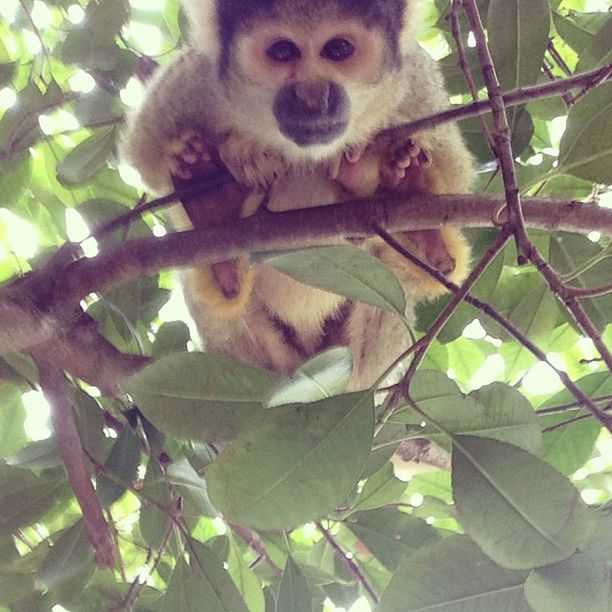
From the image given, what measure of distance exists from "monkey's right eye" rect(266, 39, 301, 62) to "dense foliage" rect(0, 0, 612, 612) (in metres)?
0.37

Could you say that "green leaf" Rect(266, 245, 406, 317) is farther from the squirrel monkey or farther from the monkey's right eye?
the monkey's right eye

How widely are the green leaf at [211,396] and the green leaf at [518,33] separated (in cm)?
78

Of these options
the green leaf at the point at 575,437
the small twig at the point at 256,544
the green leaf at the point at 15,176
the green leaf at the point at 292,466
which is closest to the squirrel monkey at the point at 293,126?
the green leaf at the point at 15,176

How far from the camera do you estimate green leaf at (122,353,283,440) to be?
1193mm

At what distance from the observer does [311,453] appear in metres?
1.03

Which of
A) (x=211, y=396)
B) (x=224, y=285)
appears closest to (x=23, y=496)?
(x=224, y=285)

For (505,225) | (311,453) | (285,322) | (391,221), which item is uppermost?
(285,322)

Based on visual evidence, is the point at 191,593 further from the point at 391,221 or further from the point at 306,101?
the point at 306,101

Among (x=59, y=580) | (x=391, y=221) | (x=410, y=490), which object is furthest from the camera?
(x=410, y=490)

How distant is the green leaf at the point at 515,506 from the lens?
101cm

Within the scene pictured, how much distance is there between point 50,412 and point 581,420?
3.56 ft

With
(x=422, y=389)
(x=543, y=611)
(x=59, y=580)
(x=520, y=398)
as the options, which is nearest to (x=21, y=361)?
(x=59, y=580)

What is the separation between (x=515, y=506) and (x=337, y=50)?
3.57ft

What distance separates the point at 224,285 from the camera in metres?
1.90
